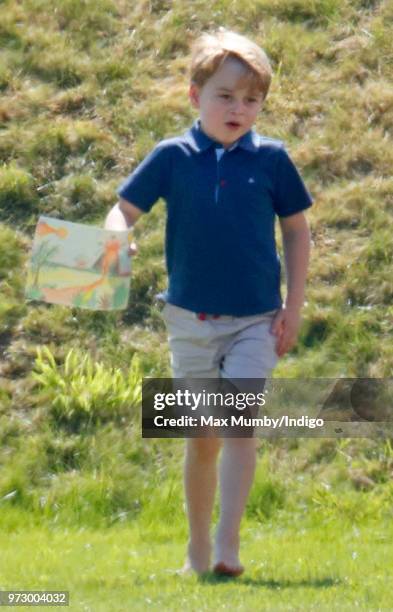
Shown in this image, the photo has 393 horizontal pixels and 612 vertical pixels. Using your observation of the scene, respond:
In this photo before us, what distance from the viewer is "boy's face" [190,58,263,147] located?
213 inches

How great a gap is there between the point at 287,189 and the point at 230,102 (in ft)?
1.28

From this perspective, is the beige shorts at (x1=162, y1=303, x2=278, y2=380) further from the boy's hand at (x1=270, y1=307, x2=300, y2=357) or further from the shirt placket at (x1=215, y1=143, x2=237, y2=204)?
the shirt placket at (x1=215, y1=143, x2=237, y2=204)

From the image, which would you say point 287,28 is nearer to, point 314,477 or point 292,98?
point 292,98

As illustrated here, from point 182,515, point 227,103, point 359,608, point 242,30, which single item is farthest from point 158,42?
point 359,608

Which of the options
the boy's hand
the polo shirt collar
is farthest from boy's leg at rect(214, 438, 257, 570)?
the polo shirt collar

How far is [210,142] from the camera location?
5.50 metres

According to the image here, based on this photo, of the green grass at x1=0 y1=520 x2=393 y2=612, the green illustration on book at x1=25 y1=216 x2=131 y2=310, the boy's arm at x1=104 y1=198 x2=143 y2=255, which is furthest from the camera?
the boy's arm at x1=104 y1=198 x2=143 y2=255

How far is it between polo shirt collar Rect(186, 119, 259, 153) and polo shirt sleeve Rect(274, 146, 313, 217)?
0.11 meters

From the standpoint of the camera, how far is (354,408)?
7.66 meters

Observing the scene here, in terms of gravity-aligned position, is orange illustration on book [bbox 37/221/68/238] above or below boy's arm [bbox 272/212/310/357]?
above

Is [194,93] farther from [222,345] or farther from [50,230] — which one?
[222,345]

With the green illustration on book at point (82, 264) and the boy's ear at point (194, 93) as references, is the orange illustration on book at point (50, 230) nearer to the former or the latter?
the green illustration on book at point (82, 264)

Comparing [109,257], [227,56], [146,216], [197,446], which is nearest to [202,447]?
[197,446]

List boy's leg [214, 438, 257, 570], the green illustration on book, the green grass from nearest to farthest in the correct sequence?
the green grass
the green illustration on book
boy's leg [214, 438, 257, 570]
